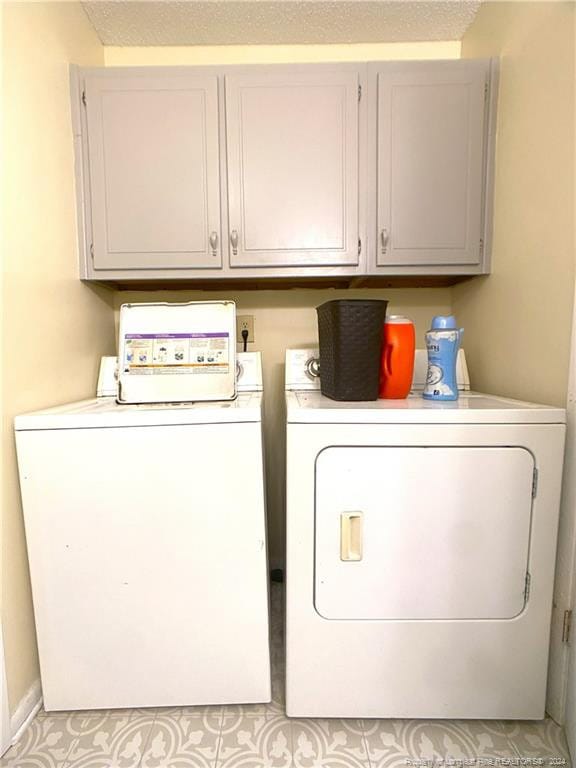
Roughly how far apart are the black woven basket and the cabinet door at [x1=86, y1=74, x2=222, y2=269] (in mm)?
605

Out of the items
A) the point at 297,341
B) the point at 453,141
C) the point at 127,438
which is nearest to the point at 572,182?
the point at 453,141

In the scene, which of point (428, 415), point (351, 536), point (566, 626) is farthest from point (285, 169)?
point (566, 626)

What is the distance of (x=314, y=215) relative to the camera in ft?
4.77

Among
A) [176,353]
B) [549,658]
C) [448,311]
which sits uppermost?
[448,311]

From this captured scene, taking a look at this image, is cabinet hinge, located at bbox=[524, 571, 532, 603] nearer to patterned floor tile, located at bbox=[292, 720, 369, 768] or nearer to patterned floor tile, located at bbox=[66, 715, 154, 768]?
patterned floor tile, located at bbox=[292, 720, 369, 768]

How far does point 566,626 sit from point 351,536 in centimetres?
69

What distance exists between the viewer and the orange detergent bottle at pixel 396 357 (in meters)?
1.25

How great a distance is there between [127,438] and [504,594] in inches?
45.5

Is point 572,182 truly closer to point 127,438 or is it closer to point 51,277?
point 127,438

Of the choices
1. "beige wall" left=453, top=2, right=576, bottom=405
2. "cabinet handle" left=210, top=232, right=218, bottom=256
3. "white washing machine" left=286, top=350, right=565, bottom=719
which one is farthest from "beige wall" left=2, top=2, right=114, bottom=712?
"beige wall" left=453, top=2, right=576, bottom=405

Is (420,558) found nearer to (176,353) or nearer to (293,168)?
(176,353)

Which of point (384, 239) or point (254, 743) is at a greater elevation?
point (384, 239)

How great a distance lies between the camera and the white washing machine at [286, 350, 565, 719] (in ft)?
3.38

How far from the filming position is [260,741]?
1.07 m
